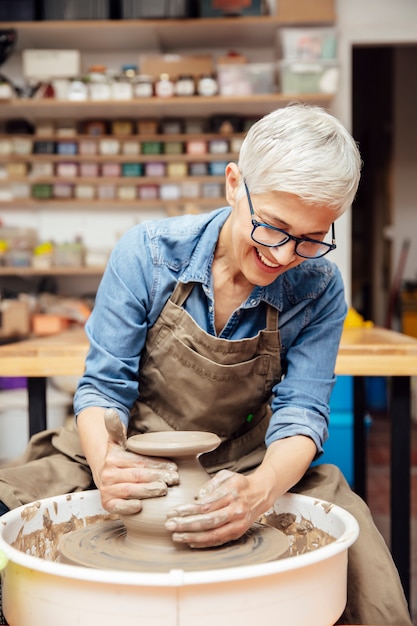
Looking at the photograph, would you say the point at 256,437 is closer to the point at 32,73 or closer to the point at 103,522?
the point at 103,522

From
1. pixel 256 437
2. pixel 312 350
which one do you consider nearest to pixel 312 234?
pixel 312 350

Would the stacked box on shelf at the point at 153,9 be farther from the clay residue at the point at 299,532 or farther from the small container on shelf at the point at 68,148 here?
the clay residue at the point at 299,532

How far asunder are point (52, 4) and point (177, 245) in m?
3.45

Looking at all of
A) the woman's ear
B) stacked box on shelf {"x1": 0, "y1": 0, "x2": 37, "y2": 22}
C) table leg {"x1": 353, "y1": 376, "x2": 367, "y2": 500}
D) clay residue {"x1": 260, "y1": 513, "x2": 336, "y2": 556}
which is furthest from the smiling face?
stacked box on shelf {"x1": 0, "y1": 0, "x2": 37, "y2": 22}

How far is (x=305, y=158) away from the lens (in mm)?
1337

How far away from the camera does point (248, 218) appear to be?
1.46 meters

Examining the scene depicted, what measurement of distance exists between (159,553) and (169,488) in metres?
0.11

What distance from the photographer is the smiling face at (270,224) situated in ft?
4.53

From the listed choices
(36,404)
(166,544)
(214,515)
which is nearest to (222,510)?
(214,515)

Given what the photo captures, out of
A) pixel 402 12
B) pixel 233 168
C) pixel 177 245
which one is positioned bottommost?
pixel 177 245

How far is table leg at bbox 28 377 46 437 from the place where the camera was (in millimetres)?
2209

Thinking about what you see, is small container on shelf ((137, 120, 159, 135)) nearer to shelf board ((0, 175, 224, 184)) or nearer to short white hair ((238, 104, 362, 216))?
shelf board ((0, 175, 224, 184))

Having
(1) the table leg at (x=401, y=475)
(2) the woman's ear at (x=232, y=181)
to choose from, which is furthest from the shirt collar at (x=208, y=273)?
(1) the table leg at (x=401, y=475)

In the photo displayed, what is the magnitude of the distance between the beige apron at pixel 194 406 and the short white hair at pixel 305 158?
36 cm
